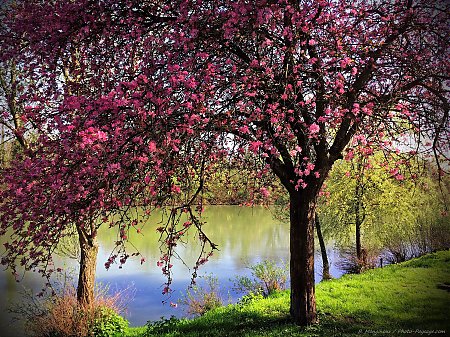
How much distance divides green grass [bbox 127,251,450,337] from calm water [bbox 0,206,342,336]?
1.88 m

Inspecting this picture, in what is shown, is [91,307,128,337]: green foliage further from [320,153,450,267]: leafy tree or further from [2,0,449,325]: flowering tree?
[320,153,450,267]: leafy tree

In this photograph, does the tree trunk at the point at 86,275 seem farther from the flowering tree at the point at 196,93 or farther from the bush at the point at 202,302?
the flowering tree at the point at 196,93

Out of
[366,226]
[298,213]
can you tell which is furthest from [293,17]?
[366,226]

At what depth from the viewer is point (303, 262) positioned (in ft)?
19.7

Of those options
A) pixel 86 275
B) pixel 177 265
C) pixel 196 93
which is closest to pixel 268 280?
pixel 86 275

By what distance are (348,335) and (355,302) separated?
218 cm

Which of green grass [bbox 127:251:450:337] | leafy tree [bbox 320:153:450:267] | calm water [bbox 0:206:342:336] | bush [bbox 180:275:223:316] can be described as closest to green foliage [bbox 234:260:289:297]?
calm water [bbox 0:206:342:336]

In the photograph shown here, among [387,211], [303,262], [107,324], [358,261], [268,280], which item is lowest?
[107,324]

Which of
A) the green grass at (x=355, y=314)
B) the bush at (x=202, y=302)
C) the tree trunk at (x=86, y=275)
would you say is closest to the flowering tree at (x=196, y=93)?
the green grass at (x=355, y=314)

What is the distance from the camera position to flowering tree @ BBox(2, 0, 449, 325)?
3859 millimetres

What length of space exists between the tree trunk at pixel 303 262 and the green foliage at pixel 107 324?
3.93m

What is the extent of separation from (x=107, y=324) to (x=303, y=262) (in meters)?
4.41

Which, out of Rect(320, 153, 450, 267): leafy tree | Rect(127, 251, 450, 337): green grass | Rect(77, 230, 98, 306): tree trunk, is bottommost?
Rect(127, 251, 450, 337): green grass

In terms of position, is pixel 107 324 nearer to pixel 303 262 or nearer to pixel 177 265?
pixel 303 262
